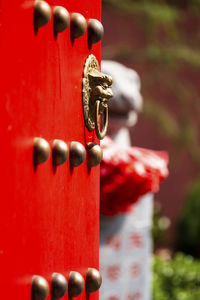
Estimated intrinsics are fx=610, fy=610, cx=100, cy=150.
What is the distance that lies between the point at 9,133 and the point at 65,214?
9.1 inches

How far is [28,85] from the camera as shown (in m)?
0.95

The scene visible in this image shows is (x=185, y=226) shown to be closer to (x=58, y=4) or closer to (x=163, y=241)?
(x=163, y=241)

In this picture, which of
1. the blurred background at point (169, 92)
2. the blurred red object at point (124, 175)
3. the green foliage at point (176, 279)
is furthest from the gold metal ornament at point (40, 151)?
the blurred background at point (169, 92)

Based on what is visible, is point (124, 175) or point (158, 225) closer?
point (124, 175)

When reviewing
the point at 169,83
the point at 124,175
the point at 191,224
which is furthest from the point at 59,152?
the point at 169,83

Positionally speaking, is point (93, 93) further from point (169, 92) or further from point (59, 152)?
point (169, 92)

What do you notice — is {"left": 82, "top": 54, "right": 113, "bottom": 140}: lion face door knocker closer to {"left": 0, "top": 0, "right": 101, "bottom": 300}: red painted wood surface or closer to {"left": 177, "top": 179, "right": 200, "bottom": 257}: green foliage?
{"left": 0, "top": 0, "right": 101, "bottom": 300}: red painted wood surface

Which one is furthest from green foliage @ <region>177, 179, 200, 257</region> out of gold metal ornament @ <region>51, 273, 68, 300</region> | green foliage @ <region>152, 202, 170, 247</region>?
gold metal ornament @ <region>51, 273, 68, 300</region>

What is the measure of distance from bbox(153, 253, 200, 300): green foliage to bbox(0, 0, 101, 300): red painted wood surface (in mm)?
3867

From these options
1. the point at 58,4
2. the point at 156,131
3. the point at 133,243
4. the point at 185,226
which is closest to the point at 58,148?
the point at 58,4

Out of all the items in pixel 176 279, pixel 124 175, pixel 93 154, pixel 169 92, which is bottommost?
pixel 176 279

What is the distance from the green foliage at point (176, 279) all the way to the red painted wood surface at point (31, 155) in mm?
3867

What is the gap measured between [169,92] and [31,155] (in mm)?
6936

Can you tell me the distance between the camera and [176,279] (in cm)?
515
